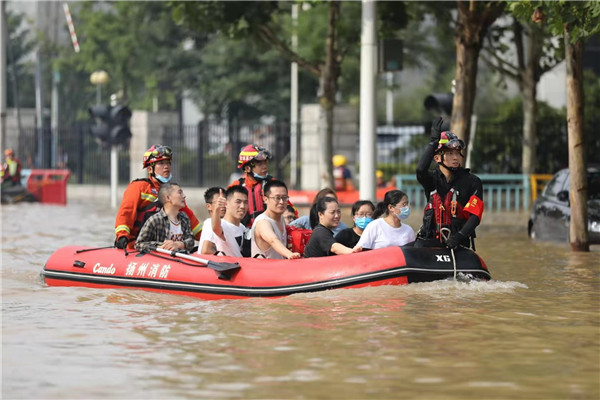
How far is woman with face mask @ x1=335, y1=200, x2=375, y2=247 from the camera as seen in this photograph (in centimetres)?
1355

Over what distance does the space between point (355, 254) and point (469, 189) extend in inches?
50.2

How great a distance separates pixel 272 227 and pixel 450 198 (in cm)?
171

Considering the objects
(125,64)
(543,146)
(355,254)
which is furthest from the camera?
(125,64)

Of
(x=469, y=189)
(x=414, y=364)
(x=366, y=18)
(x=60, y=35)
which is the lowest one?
(x=414, y=364)

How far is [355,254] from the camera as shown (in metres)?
12.6

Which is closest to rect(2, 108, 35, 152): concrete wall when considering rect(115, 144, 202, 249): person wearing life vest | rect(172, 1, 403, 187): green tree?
rect(172, 1, 403, 187): green tree

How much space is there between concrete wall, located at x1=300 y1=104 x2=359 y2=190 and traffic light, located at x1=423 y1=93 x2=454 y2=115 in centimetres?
1191

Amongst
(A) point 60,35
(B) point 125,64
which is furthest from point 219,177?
(A) point 60,35

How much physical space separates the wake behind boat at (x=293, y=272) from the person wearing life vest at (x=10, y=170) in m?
22.3

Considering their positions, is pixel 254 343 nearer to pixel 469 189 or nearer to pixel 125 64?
pixel 469 189

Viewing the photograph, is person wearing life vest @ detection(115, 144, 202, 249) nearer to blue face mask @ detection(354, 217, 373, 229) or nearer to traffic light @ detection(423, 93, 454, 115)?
blue face mask @ detection(354, 217, 373, 229)

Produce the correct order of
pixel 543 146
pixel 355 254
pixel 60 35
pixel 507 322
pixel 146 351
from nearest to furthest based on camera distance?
pixel 146 351 → pixel 507 322 → pixel 355 254 → pixel 543 146 → pixel 60 35

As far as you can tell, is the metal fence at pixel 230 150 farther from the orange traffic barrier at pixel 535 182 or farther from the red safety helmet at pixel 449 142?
the red safety helmet at pixel 449 142

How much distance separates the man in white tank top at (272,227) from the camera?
42.4 feet
